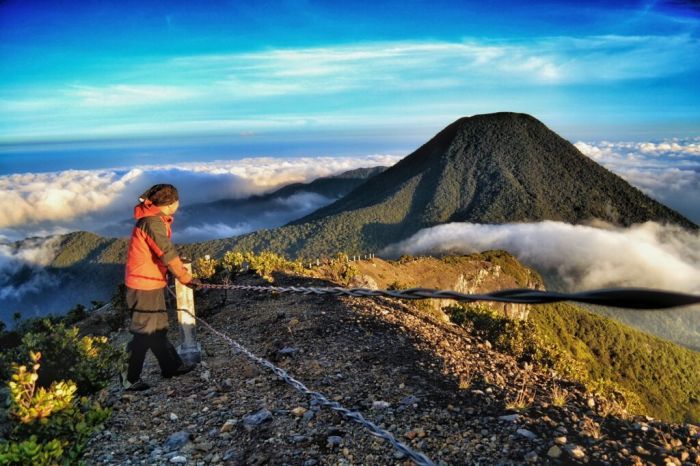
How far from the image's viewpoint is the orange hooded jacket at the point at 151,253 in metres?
6.22

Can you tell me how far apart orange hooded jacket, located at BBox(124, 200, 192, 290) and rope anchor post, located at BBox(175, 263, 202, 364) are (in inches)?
25.6

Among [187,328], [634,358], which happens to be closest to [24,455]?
[187,328]

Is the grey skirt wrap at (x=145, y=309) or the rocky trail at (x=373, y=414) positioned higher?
the grey skirt wrap at (x=145, y=309)

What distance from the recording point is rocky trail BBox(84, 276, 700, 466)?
15.9 ft

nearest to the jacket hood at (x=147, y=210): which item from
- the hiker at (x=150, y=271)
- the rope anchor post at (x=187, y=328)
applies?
the hiker at (x=150, y=271)

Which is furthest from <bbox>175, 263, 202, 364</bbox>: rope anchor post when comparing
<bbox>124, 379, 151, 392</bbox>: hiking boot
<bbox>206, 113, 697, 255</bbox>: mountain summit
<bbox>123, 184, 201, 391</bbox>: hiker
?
<bbox>206, 113, 697, 255</bbox>: mountain summit

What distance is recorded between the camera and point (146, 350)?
6961mm

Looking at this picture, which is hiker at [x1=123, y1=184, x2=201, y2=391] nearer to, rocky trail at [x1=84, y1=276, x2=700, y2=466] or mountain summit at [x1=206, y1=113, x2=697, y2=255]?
rocky trail at [x1=84, y1=276, x2=700, y2=466]

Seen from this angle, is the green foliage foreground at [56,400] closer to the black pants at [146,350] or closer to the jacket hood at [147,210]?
the black pants at [146,350]

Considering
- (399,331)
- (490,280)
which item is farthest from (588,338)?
(399,331)

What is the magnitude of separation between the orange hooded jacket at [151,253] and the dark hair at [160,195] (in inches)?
2.5

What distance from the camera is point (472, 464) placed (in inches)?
181

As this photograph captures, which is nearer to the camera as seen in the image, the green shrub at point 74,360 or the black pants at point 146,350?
the green shrub at point 74,360

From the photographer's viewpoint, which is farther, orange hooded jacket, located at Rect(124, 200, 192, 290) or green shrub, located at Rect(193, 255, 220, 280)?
green shrub, located at Rect(193, 255, 220, 280)
